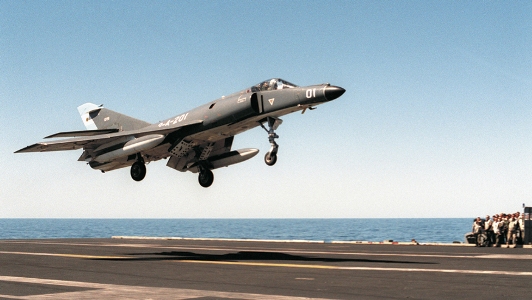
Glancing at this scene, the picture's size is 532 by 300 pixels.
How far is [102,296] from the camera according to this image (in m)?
12.9

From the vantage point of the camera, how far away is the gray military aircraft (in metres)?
25.2

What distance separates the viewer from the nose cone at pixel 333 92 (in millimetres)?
23562

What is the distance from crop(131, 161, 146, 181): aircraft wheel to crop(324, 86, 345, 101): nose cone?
12.3 metres

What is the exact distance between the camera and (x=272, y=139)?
83.2ft

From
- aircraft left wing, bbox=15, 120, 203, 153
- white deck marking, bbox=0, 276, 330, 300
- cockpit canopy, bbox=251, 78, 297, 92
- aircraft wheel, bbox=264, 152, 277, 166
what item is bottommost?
white deck marking, bbox=0, 276, 330, 300

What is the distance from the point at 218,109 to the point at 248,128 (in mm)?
1768

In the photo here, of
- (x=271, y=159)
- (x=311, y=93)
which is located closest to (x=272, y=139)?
(x=271, y=159)

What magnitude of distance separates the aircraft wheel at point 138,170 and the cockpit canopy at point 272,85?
857 centimetres

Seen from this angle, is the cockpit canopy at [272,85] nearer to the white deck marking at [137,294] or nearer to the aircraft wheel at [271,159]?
the aircraft wheel at [271,159]

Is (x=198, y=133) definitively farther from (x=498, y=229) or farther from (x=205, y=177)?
(x=498, y=229)

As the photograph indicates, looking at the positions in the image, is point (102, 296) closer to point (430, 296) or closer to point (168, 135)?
point (430, 296)

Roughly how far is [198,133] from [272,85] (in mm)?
5150

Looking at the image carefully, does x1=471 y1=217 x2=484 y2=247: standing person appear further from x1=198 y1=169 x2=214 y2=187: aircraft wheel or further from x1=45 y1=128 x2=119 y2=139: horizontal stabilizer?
x1=45 y1=128 x2=119 y2=139: horizontal stabilizer

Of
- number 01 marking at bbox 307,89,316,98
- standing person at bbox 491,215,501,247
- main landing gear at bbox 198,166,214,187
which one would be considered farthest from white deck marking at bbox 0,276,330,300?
standing person at bbox 491,215,501,247
